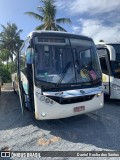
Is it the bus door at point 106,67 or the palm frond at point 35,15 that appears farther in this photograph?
the palm frond at point 35,15

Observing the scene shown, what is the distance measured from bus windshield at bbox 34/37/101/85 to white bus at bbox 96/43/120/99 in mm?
2299

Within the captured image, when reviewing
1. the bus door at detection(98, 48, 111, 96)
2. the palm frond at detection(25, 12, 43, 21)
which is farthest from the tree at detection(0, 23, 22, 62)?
the bus door at detection(98, 48, 111, 96)

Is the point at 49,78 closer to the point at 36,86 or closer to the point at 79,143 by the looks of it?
the point at 36,86

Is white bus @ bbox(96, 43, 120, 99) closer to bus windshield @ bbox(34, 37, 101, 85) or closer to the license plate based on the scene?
bus windshield @ bbox(34, 37, 101, 85)

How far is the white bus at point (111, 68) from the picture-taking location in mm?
8977

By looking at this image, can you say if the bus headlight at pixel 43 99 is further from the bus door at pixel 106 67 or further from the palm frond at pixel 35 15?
the palm frond at pixel 35 15

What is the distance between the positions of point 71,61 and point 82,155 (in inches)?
110

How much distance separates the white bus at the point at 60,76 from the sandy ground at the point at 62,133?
22.6 inches

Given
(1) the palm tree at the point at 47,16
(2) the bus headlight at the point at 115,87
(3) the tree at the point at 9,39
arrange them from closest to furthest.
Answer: (2) the bus headlight at the point at 115,87 → (1) the palm tree at the point at 47,16 → (3) the tree at the point at 9,39

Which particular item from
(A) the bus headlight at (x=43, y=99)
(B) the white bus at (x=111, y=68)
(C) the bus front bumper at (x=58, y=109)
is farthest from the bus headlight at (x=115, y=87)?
(A) the bus headlight at (x=43, y=99)

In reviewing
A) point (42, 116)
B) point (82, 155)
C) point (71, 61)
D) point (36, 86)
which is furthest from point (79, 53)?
point (82, 155)

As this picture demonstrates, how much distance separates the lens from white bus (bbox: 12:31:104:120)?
586cm

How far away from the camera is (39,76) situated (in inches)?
234

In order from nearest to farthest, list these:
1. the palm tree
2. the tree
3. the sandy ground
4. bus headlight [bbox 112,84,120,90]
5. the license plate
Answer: the sandy ground < the license plate < bus headlight [bbox 112,84,120,90] < the palm tree < the tree
